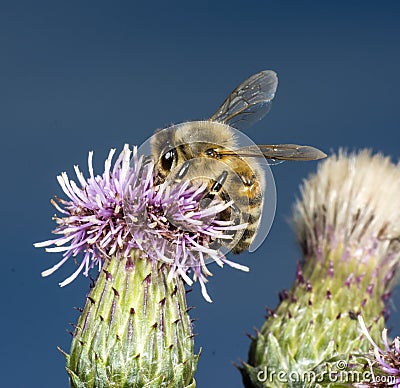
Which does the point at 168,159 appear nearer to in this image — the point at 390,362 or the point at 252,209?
the point at 252,209

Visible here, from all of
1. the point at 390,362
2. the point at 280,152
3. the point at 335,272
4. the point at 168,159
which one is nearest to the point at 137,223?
the point at 168,159

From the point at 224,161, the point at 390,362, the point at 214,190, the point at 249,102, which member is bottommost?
the point at 390,362

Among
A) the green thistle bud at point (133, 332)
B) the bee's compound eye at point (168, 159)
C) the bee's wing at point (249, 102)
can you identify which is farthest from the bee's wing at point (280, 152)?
the green thistle bud at point (133, 332)

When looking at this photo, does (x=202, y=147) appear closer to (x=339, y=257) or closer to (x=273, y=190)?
(x=273, y=190)

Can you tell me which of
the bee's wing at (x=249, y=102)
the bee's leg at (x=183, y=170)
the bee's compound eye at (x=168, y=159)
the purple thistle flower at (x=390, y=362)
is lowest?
the purple thistle flower at (x=390, y=362)

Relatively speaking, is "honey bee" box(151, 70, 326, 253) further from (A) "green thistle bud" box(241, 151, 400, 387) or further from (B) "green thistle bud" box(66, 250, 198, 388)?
(A) "green thistle bud" box(241, 151, 400, 387)

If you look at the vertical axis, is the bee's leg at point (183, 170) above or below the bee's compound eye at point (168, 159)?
below

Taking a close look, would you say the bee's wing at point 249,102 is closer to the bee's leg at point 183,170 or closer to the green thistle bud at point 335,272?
the bee's leg at point 183,170
